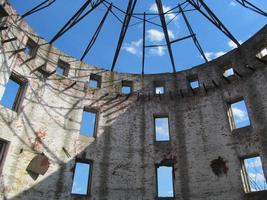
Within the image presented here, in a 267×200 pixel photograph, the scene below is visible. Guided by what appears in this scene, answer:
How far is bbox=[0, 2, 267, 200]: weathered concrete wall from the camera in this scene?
13.3 metres

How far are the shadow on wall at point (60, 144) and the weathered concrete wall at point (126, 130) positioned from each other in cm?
5

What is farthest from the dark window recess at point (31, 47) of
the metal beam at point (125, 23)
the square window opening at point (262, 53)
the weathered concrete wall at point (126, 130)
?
the square window opening at point (262, 53)

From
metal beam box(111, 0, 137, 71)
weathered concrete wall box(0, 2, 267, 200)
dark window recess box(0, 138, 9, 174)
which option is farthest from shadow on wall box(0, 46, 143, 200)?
metal beam box(111, 0, 137, 71)

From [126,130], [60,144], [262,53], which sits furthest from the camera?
[126,130]

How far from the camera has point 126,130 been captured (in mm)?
16953

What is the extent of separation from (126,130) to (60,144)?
4.36 metres

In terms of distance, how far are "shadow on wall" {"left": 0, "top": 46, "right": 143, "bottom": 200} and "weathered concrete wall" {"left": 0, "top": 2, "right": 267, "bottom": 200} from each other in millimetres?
51

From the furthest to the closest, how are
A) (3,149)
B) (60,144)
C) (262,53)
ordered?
(262,53) < (60,144) < (3,149)

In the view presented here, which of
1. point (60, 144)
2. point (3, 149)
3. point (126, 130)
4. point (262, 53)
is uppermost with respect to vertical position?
point (262, 53)

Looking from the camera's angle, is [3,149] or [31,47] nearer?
[3,149]

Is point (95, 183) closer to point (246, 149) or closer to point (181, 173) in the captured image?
point (181, 173)

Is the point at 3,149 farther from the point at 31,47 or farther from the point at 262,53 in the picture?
the point at 262,53

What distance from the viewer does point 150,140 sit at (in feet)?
54.3

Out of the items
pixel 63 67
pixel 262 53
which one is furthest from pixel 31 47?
pixel 262 53
